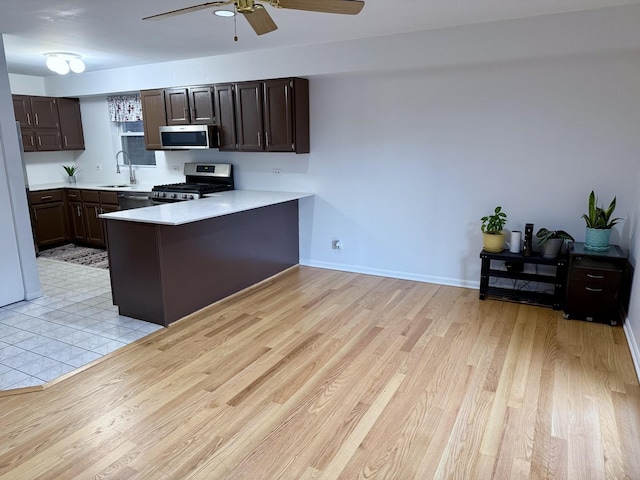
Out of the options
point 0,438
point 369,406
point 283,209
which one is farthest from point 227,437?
point 283,209

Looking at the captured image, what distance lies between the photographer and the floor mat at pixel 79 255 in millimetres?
5441

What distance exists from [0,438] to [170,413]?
2.68 ft

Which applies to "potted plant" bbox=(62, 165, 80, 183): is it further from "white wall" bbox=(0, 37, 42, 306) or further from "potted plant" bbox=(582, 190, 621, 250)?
"potted plant" bbox=(582, 190, 621, 250)

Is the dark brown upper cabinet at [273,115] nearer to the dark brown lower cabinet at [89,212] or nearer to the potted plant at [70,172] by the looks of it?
the dark brown lower cabinet at [89,212]

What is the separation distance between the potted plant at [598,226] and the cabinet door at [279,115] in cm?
289

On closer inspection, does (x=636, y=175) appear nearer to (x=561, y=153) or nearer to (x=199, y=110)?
(x=561, y=153)

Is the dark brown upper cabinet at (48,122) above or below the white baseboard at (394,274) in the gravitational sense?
above

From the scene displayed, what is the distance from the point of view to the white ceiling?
10.2 ft

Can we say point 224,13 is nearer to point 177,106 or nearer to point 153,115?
point 177,106

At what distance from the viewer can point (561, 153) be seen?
3.83 m

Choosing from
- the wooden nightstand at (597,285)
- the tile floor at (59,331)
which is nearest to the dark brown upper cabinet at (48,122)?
the tile floor at (59,331)

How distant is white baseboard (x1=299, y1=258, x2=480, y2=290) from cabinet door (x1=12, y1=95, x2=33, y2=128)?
166 inches

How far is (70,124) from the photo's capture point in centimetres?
649

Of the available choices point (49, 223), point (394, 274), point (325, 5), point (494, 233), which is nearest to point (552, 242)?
point (494, 233)
